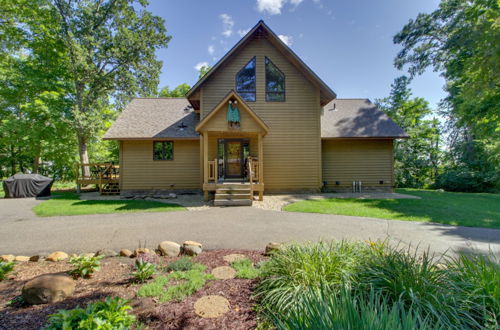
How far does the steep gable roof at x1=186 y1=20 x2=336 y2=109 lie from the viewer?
11172 mm

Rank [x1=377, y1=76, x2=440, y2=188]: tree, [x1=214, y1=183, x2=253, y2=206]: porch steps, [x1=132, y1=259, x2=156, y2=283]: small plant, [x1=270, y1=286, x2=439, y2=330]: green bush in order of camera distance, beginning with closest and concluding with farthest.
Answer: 1. [x1=270, y1=286, x2=439, y2=330]: green bush
2. [x1=132, y1=259, x2=156, y2=283]: small plant
3. [x1=214, y1=183, x2=253, y2=206]: porch steps
4. [x1=377, y1=76, x2=440, y2=188]: tree

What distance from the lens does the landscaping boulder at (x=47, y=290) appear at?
264 cm

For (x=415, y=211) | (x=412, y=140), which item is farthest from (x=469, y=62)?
(x=412, y=140)

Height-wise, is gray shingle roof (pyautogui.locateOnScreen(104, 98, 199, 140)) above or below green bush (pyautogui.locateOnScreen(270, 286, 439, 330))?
above

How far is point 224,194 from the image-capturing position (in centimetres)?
941

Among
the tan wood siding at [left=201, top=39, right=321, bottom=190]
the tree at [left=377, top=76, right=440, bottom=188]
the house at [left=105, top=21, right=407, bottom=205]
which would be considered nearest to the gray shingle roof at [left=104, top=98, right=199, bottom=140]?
the house at [left=105, top=21, right=407, bottom=205]

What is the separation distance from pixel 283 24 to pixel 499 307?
1373 cm

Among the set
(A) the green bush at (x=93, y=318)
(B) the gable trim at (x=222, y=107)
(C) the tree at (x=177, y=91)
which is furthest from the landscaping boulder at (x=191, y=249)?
(C) the tree at (x=177, y=91)

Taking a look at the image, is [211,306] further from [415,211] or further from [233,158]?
[233,158]

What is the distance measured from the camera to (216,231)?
575 centimetres

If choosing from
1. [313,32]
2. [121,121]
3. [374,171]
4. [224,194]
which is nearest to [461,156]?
[374,171]

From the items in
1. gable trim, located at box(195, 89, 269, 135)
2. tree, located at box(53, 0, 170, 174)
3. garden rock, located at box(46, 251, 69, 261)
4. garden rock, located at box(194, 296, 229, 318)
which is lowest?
garden rock, located at box(194, 296, 229, 318)

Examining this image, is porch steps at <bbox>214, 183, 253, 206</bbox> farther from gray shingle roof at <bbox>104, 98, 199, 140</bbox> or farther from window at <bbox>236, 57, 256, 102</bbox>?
window at <bbox>236, 57, 256, 102</bbox>

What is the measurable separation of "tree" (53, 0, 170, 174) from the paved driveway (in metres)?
12.2
